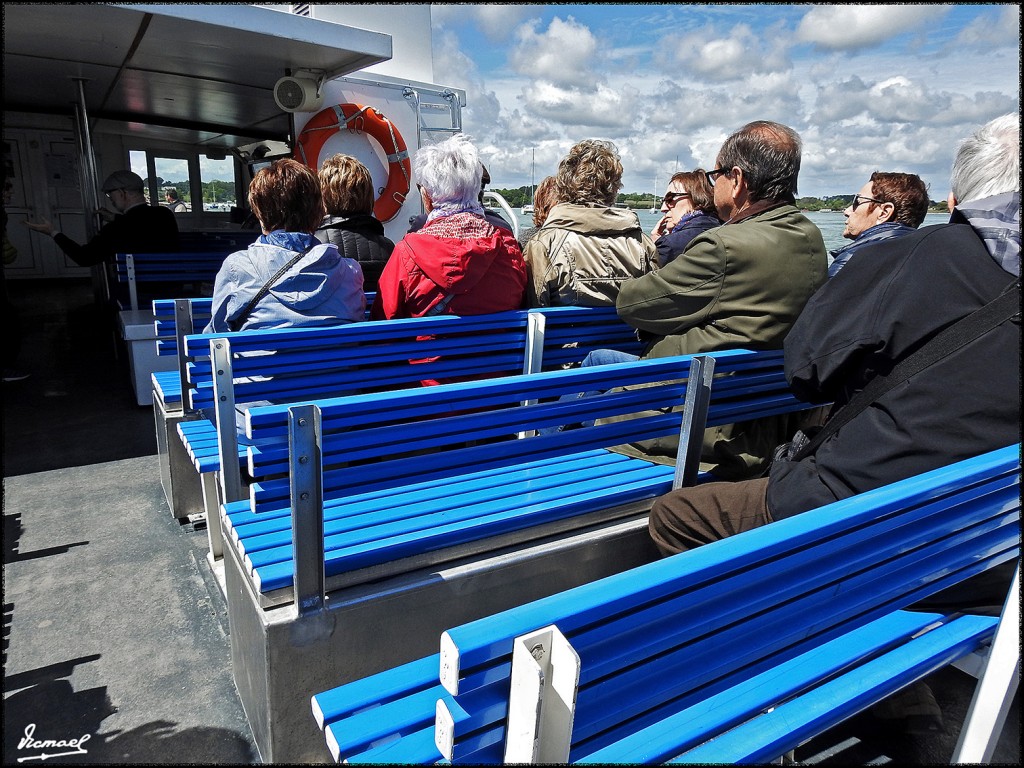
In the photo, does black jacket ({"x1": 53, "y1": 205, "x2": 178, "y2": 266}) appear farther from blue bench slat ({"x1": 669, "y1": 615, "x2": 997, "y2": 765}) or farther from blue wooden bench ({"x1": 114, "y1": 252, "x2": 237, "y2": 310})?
blue bench slat ({"x1": 669, "y1": 615, "x2": 997, "y2": 765})

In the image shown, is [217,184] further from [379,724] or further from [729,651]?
[729,651]

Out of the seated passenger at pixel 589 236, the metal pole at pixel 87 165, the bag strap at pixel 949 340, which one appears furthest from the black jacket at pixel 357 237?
the metal pole at pixel 87 165

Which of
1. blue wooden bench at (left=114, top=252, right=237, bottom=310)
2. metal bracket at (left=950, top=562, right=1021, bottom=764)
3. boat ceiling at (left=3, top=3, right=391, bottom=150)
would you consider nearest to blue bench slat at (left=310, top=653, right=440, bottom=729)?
metal bracket at (left=950, top=562, right=1021, bottom=764)

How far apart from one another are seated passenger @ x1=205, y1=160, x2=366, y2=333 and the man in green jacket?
1.18 metres

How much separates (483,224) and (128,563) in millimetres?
2099

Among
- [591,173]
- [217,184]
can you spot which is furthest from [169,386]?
[217,184]

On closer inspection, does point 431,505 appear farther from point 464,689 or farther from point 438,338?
point 464,689

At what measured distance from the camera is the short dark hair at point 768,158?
2340 mm

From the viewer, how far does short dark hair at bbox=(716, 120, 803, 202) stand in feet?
7.68

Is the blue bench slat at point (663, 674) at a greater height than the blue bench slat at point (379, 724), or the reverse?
the blue bench slat at point (663, 674)

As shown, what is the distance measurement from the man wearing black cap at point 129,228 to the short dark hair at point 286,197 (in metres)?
3.47

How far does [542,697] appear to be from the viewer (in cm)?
95

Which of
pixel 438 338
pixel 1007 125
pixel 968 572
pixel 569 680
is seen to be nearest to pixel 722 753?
pixel 569 680

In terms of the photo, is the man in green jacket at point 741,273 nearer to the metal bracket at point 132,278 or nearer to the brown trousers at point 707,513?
the brown trousers at point 707,513
